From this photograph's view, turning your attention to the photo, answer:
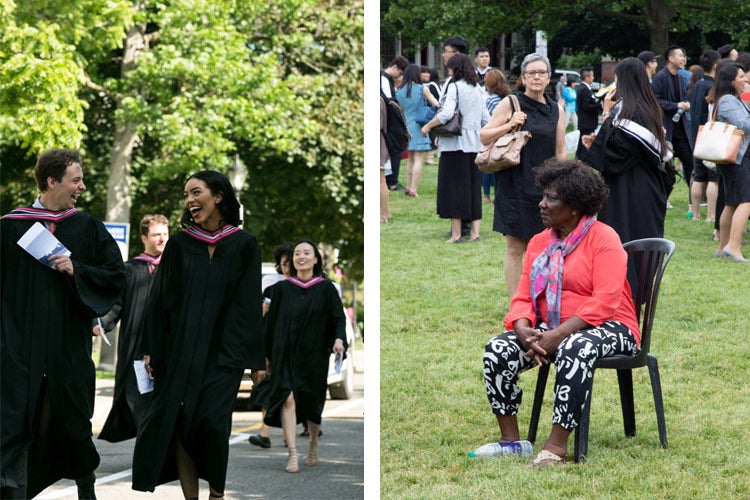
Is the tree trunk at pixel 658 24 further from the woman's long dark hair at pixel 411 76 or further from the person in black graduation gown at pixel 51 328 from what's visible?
the person in black graduation gown at pixel 51 328

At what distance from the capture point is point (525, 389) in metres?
8.03

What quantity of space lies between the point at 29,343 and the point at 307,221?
22.2 metres

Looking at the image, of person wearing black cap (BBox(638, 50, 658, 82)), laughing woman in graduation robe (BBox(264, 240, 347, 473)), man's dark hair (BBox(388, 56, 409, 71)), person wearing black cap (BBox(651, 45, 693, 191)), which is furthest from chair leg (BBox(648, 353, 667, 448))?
man's dark hair (BBox(388, 56, 409, 71))

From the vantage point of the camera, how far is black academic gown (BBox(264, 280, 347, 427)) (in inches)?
395

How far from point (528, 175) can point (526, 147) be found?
0.64ft

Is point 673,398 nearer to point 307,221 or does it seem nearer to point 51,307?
point 51,307

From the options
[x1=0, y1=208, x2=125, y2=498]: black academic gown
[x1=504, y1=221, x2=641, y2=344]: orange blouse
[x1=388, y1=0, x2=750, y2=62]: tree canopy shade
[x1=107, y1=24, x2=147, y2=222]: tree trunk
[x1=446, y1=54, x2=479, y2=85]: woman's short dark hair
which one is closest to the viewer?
[x1=504, y1=221, x2=641, y2=344]: orange blouse

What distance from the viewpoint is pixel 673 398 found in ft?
25.4

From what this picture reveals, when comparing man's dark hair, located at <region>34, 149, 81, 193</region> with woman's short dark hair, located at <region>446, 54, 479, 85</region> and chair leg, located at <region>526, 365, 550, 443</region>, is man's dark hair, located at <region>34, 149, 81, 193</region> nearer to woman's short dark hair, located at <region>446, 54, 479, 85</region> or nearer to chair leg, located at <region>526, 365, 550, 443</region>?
A: chair leg, located at <region>526, 365, 550, 443</region>

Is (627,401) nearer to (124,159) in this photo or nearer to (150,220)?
(150,220)

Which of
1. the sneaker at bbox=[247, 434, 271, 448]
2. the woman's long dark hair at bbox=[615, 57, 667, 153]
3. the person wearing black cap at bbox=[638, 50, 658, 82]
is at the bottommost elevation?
the sneaker at bbox=[247, 434, 271, 448]

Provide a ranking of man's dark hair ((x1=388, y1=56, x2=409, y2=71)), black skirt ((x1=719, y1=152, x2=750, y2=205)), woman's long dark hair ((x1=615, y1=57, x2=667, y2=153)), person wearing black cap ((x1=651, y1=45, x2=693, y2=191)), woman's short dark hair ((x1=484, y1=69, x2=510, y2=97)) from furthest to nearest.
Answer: man's dark hair ((x1=388, y1=56, x2=409, y2=71))
person wearing black cap ((x1=651, y1=45, x2=693, y2=191))
black skirt ((x1=719, y1=152, x2=750, y2=205))
woman's short dark hair ((x1=484, y1=69, x2=510, y2=97))
woman's long dark hair ((x1=615, y1=57, x2=667, y2=153))

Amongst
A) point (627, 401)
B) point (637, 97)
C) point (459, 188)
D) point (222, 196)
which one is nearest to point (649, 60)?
point (459, 188)

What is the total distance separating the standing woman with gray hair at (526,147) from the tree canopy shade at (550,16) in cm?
149
